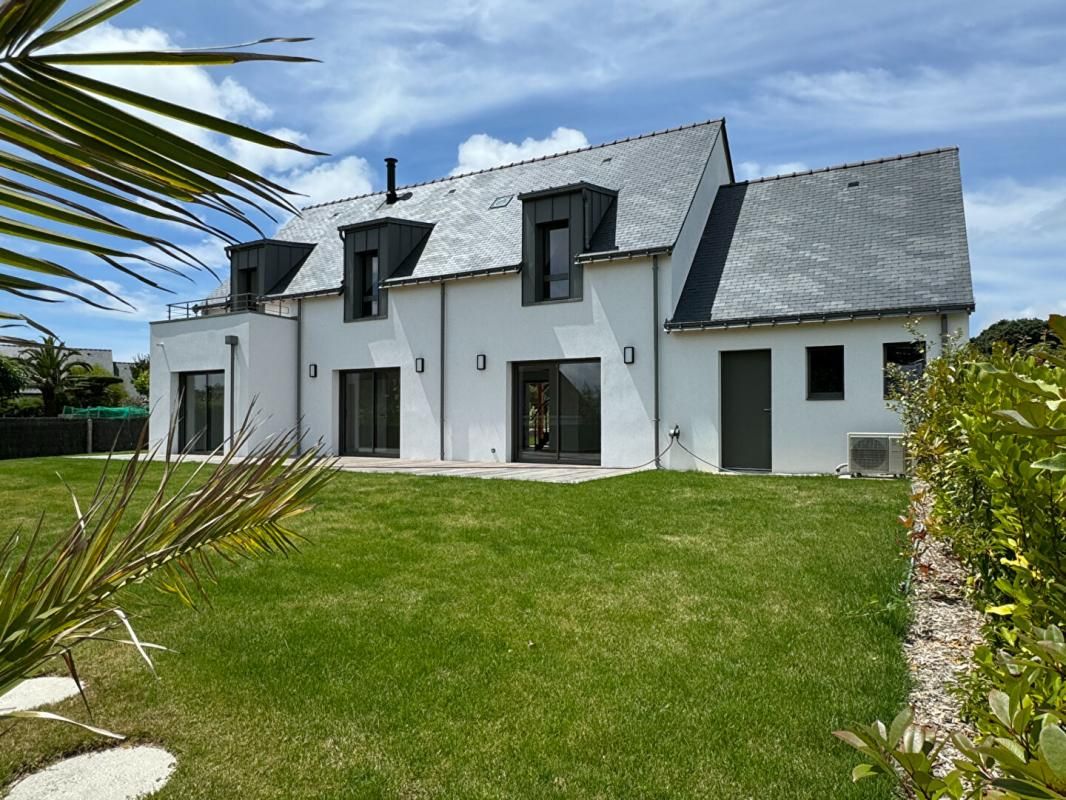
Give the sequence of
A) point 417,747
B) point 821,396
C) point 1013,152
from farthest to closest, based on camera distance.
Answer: point 821,396, point 1013,152, point 417,747

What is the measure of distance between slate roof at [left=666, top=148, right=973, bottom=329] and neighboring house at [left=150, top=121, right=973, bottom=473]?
0.04m

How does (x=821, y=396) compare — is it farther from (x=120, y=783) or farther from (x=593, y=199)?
(x=120, y=783)

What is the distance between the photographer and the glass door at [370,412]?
17.8 meters

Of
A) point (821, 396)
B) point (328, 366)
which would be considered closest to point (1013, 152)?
point (821, 396)

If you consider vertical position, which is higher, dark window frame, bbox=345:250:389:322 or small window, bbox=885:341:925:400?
dark window frame, bbox=345:250:389:322

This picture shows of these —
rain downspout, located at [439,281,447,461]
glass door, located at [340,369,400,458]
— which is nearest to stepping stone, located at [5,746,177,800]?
rain downspout, located at [439,281,447,461]

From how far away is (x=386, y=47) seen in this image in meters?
2.50

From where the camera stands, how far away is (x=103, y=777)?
9.58 ft

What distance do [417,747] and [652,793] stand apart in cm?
99

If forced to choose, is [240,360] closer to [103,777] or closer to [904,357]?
[904,357]

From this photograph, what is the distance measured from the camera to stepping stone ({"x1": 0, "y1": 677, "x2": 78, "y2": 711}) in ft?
11.9

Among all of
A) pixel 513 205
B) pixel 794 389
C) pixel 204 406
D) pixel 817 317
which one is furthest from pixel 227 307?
pixel 817 317

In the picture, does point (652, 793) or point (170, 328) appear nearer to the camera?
point (652, 793)

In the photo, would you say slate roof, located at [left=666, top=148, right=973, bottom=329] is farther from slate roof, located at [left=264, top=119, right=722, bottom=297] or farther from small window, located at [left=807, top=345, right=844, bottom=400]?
slate roof, located at [left=264, top=119, right=722, bottom=297]
